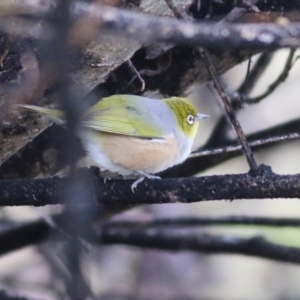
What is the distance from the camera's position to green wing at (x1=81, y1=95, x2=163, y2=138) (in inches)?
99.3

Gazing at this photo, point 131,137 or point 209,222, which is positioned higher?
point 131,137

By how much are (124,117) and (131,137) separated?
0.10m

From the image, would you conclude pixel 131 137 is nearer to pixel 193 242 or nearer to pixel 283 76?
pixel 283 76

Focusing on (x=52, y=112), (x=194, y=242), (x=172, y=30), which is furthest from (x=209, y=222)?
(x=172, y=30)

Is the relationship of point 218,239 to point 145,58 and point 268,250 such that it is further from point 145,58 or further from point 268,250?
point 145,58

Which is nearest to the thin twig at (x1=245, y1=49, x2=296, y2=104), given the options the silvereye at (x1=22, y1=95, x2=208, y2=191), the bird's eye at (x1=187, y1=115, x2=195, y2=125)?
the bird's eye at (x1=187, y1=115, x2=195, y2=125)

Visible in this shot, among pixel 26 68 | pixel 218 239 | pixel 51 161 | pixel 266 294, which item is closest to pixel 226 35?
pixel 26 68

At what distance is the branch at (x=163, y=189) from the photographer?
66.9 inches

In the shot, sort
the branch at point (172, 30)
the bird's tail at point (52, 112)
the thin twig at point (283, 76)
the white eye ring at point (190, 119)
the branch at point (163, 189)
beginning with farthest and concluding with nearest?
the white eye ring at point (190, 119) → the thin twig at point (283, 76) → the bird's tail at point (52, 112) → the branch at point (163, 189) → the branch at point (172, 30)

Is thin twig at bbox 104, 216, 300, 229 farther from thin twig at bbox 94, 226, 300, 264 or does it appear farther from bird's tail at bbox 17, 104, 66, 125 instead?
bird's tail at bbox 17, 104, 66, 125

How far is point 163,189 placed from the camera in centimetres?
186

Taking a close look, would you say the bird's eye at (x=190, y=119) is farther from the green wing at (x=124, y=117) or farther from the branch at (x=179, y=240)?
the branch at (x=179, y=240)

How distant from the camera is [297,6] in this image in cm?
265

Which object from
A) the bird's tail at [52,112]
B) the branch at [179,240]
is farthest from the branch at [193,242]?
the bird's tail at [52,112]
